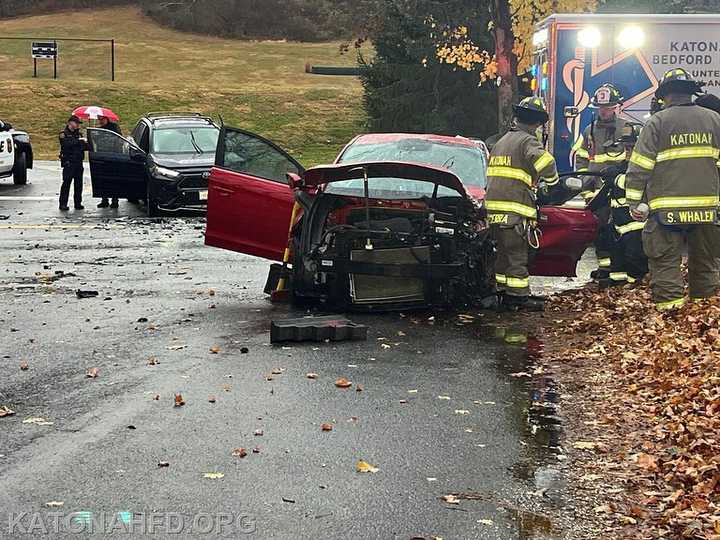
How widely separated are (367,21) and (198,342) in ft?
79.5

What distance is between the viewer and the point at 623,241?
11.0m

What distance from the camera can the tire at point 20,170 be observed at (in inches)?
978

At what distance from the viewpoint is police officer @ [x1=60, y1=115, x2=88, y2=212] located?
20.0 m

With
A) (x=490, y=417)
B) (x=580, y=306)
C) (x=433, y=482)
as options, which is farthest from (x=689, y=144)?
(x=433, y=482)

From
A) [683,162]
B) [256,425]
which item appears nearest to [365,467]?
[256,425]

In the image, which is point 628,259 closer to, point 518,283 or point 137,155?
point 518,283

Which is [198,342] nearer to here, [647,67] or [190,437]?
[190,437]

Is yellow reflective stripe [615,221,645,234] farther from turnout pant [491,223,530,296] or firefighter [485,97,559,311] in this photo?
turnout pant [491,223,530,296]

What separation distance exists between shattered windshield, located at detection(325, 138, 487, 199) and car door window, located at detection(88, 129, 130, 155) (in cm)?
812

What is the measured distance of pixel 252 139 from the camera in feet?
36.7

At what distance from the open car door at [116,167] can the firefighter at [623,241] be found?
9.93 meters

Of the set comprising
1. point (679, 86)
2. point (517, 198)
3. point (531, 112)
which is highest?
point (679, 86)

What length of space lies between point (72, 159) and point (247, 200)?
993 cm

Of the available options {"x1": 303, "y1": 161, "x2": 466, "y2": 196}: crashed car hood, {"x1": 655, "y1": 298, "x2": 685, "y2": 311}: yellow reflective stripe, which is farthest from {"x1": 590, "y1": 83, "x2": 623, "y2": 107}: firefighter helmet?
{"x1": 655, "y1": 298, "x2": 685, "y2": 311}: yellow reflective stripe
